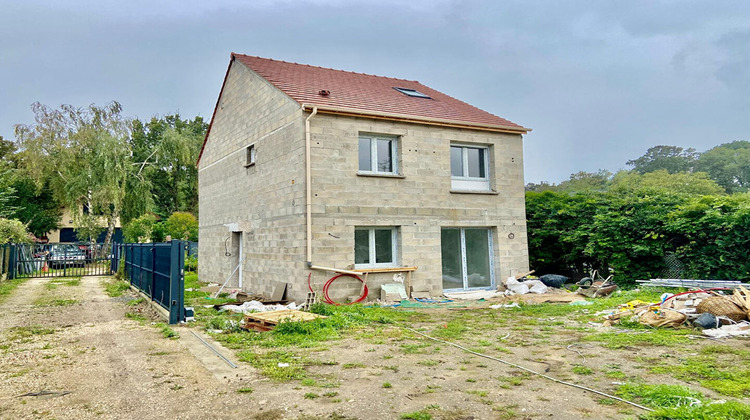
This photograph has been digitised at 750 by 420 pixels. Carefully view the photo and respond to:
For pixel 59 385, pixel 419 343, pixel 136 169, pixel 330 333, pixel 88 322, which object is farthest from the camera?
pixel 136 169

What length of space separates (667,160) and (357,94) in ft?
199

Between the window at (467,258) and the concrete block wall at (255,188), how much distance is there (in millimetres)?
4650

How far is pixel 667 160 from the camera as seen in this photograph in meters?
60.8

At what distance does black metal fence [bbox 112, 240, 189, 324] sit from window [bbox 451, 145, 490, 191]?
809cm

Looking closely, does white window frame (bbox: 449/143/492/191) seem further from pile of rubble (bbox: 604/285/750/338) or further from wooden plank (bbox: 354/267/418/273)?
pile of rubble (bbox: 604/285/750/338)

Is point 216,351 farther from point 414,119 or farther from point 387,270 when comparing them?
point 414,119

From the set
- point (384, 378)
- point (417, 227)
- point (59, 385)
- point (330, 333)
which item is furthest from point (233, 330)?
point (417, 227)

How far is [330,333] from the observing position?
7.89m

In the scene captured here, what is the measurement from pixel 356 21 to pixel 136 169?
73.5 feet

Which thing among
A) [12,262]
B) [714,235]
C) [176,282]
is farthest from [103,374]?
[12,262]

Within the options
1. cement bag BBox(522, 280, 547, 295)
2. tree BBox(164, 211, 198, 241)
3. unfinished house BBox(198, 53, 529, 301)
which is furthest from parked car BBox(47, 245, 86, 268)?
cement bag BBox(522, 280, 547, 295)

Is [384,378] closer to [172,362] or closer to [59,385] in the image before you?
[172,362]

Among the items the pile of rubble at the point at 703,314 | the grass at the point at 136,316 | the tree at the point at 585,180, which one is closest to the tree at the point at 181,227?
the grass at the point at 136,316

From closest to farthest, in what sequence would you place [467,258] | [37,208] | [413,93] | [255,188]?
[467,258] → [255,188] → [413,93] → [37,208]
